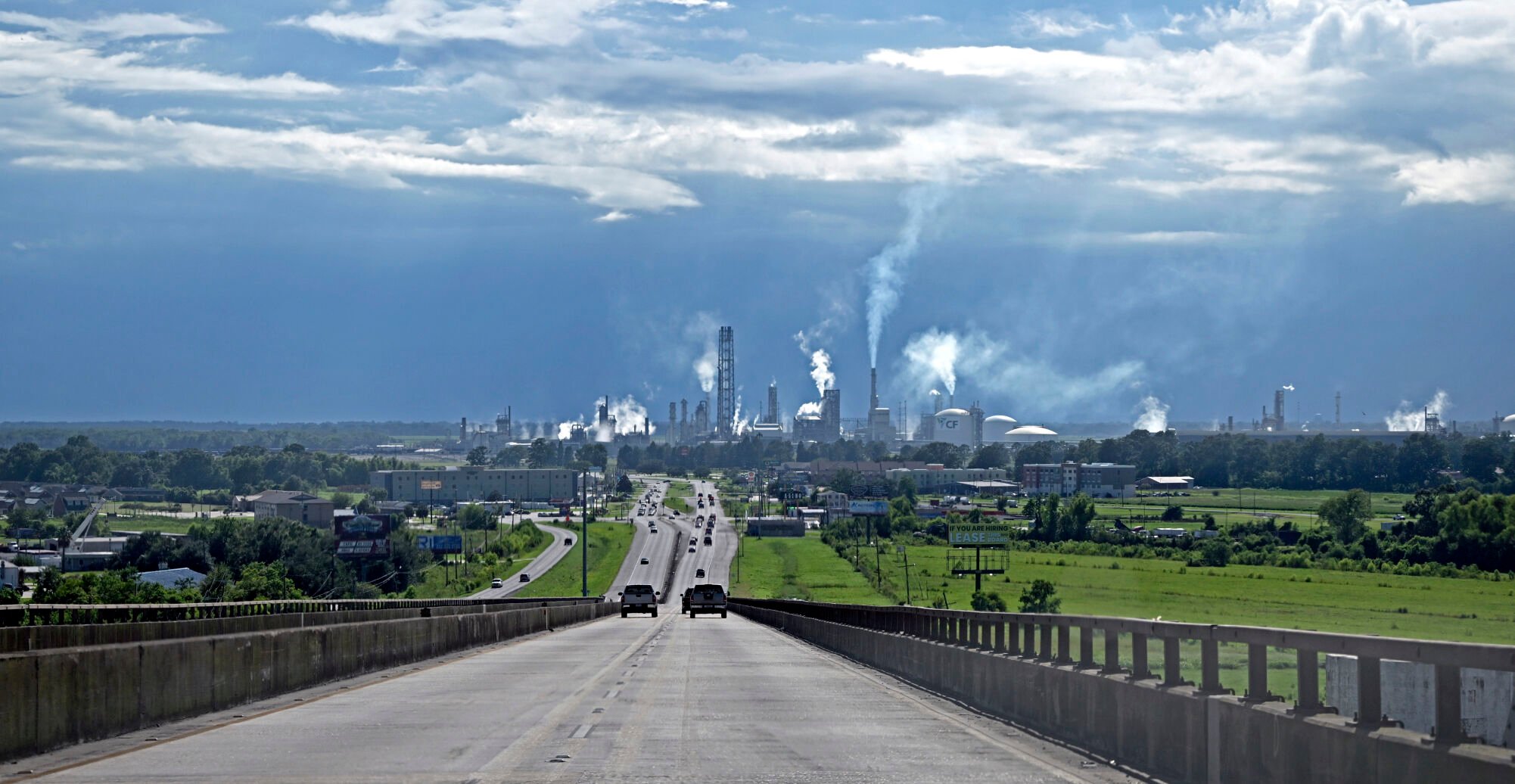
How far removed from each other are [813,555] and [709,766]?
16187 centimetres

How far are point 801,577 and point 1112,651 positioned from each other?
5143 inches

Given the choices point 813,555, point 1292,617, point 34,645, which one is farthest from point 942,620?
point 813,555

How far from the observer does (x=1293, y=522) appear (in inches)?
6713

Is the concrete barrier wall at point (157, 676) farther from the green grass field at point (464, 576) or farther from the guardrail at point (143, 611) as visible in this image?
the green grass field at point (464, 576)

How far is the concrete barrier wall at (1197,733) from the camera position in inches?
391

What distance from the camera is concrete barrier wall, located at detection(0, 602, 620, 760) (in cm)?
1582

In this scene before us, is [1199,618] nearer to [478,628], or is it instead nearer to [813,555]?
[478,628]

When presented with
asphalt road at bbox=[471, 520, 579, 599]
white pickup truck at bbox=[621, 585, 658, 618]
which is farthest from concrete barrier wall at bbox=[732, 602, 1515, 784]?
asphalt road at bbox=[471, 520, 579, 599]

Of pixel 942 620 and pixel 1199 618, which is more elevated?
pixel 942 620

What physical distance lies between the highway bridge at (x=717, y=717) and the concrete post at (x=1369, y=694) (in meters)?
0.02

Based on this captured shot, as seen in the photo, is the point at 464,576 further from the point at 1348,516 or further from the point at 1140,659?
the point at 1140,659

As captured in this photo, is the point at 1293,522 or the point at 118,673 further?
the point at 1293,522

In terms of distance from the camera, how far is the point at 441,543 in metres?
184

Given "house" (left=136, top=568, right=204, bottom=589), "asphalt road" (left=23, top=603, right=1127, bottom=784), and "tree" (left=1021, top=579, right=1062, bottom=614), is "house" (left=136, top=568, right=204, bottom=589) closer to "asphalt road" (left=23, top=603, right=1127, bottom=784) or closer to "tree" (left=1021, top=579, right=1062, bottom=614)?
"tree" (left=1021, top=579, right=1062, bottom=614)
